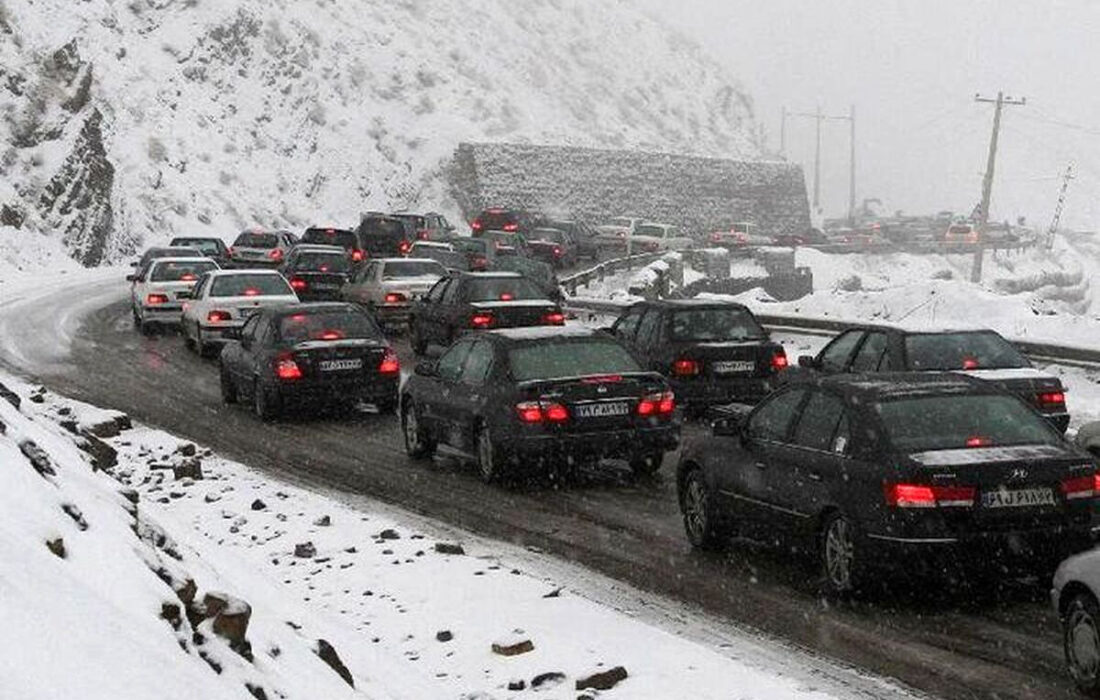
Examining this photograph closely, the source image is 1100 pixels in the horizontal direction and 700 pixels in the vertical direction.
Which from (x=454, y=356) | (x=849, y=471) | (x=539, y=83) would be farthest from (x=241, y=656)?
(x=539, y=83)

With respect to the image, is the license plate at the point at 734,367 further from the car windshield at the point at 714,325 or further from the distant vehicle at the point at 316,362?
Result: the distant vehicle at the point at 316,362

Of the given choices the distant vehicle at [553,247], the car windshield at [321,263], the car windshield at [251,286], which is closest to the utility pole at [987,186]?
the distant vehicle at [553,247]

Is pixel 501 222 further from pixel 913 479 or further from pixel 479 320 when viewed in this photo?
pixel 913 479

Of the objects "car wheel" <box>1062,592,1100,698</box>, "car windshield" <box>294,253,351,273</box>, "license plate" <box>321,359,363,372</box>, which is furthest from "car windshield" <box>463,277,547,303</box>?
"car wheel" <box>1062,592,1100,698</box>

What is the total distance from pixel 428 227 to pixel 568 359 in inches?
1685

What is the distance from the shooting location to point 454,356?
15.0m

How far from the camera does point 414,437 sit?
15344 mm

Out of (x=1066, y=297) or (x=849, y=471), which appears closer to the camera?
(x=849, y=471)

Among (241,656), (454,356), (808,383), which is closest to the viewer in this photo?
(241,656)

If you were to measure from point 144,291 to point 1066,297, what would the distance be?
51645 millimetres

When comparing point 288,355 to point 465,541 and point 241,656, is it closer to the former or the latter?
point 465,541

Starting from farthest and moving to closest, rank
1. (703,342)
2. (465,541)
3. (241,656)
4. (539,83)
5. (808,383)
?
(539,83), (703,342), (465,541), (808,383), (241,656)

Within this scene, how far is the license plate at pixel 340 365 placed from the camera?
18406mm

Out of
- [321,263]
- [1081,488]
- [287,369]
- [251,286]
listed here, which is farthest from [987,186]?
[1081,488]
